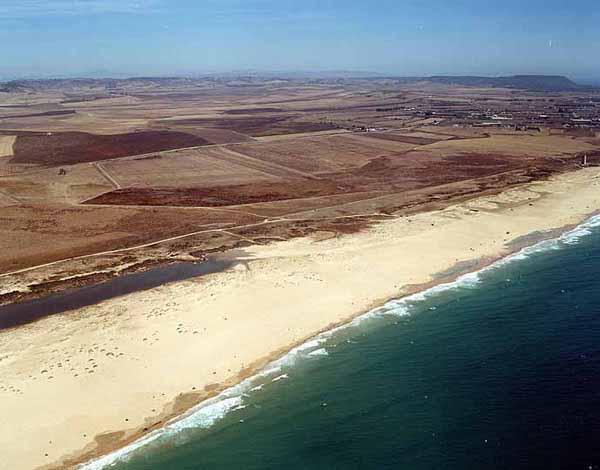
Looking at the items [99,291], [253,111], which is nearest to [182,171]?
[99,291]

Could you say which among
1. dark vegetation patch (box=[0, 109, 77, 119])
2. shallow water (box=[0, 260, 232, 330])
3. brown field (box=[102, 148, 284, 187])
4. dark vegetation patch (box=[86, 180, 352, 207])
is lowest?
shallow water (box=[0, 260, 232, 330])

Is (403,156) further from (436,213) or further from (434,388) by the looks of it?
(434,388)

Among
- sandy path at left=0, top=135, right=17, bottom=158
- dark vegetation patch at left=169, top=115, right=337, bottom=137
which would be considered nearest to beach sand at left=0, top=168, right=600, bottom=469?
sandy path at left=0, top=135, right=17, bottom=158

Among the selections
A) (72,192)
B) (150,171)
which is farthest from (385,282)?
(150,171)

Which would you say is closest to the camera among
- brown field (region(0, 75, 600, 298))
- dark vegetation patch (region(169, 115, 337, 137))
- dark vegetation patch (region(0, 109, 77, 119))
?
brown field (region(0, 75, 600, 298))

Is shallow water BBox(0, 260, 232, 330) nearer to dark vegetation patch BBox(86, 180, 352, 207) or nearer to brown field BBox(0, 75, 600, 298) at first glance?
brown field BBox(0, 75, 600, 298)

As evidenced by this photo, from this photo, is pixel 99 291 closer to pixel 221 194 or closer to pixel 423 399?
pixel 423 399

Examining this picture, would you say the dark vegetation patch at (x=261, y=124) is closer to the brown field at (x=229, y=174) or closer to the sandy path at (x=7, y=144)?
the brown field at (x=229, y=174)
